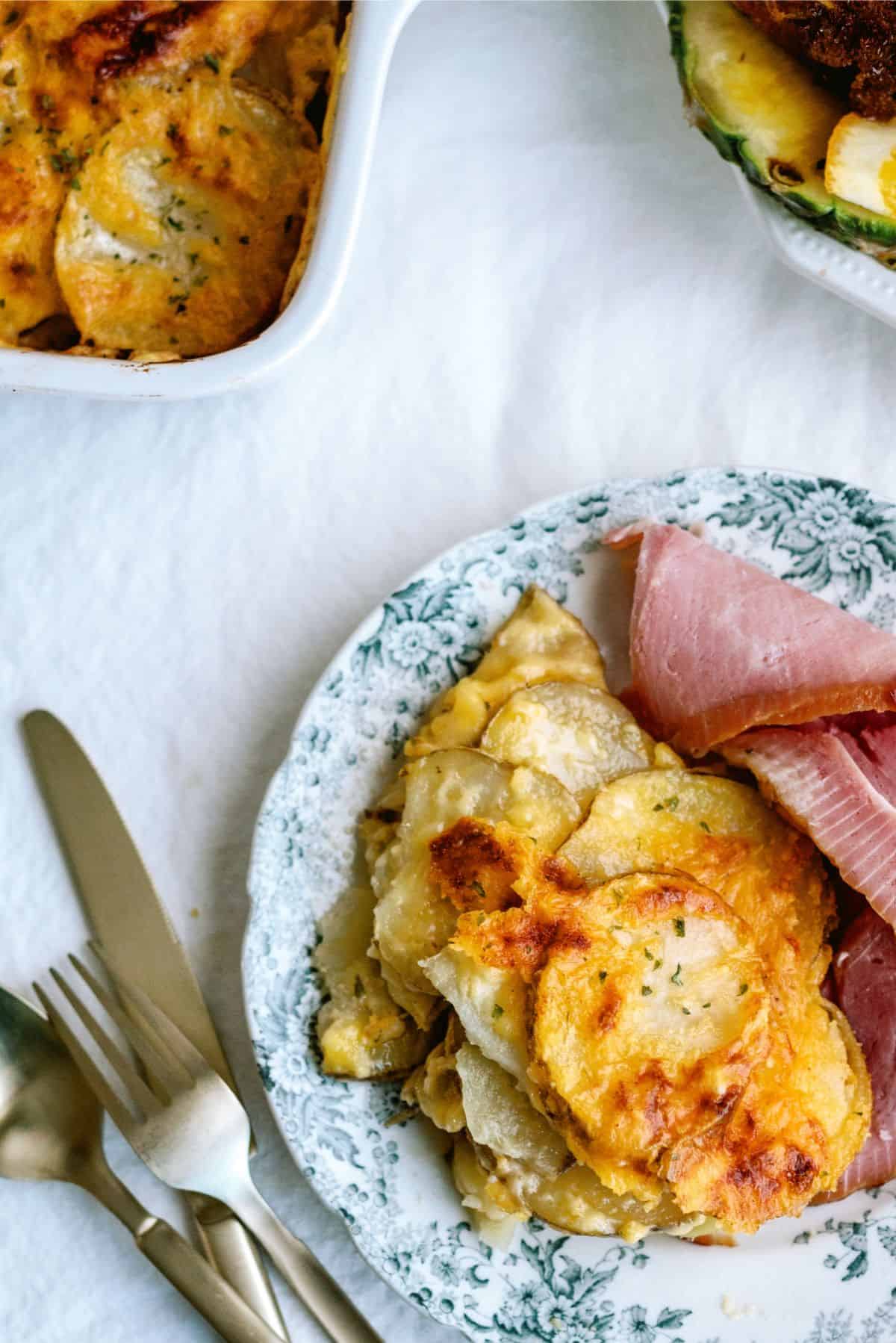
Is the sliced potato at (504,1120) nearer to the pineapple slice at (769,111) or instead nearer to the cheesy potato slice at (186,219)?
the cheesy potato slice at (186,219)

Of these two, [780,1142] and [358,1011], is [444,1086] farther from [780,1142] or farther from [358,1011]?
[780,1142]

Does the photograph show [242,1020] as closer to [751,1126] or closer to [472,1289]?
[472,1289]

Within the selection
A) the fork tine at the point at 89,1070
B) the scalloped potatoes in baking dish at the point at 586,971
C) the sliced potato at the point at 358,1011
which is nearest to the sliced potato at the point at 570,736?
the scalloped potatoes in baking dish at the point at 586,971

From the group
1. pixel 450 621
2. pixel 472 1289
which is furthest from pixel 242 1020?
pixel 450 621

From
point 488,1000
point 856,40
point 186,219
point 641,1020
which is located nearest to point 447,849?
point 488,1000

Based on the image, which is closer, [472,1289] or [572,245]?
[472,1289]

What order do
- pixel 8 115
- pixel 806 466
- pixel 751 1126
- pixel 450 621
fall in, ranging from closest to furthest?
pixel 751 1126 < pixel 8 115 < pixel 450 621 < pixel 806 466

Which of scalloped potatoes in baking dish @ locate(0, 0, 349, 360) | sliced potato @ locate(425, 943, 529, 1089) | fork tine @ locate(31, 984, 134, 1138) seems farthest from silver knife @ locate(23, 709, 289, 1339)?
scalloped potatoes in baking dish @ locate(0, 0, 349, 360)
